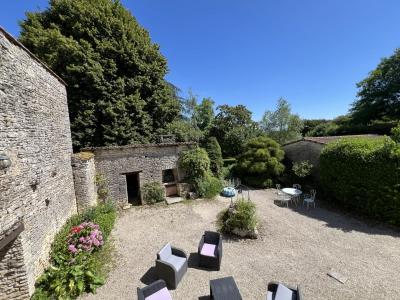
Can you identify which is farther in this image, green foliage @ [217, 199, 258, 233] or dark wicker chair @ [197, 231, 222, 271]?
green foliage @ [217, 199, 258, 233]

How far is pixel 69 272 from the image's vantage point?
5352 mm

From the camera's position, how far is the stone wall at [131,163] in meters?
11.0

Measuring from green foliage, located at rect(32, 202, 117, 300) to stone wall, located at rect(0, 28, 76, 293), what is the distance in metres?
0.26

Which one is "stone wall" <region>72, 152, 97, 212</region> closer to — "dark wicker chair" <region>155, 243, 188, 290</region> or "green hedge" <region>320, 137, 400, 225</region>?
"dark wicker chair" <region>155, 243, 188, 290</region>

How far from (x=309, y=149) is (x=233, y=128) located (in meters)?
7.49

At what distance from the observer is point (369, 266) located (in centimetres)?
613

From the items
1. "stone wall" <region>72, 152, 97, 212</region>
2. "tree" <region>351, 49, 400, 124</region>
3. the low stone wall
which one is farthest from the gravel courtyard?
"tree" <region>351, 49, 400, 124</region>

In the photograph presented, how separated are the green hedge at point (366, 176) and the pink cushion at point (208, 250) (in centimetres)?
779

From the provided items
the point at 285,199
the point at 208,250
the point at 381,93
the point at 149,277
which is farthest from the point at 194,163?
the point at 381,93

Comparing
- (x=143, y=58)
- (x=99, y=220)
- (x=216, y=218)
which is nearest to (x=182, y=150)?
(x=216, y=218)

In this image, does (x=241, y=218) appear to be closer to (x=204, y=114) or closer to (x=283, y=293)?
(x=283, y=293)

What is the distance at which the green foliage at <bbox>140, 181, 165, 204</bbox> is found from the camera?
38.6 feet

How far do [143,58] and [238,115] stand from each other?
1042 centimetres

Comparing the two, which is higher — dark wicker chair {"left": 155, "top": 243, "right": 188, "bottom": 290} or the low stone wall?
the low stone wall
